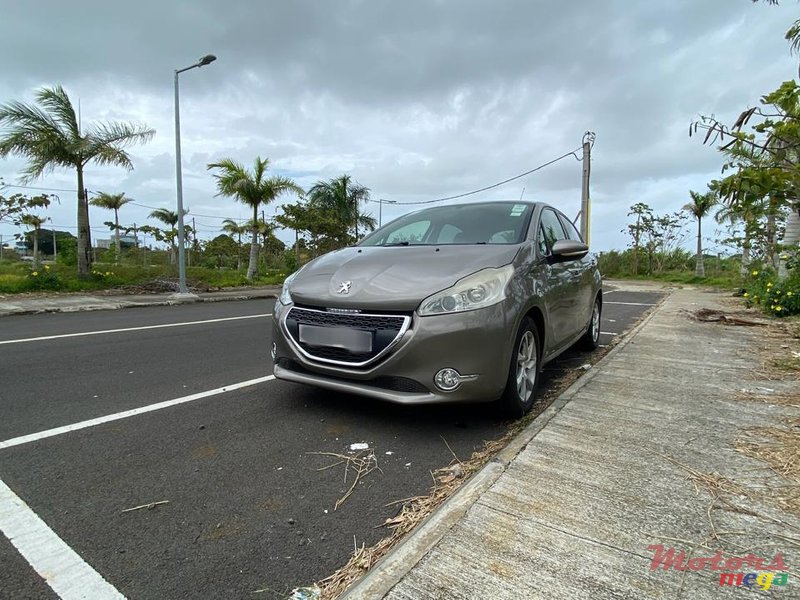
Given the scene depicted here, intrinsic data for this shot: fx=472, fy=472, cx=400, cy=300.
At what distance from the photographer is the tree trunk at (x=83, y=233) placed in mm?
12430

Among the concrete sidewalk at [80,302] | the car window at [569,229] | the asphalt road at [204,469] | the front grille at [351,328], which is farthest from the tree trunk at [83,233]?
the car window at [569,229]

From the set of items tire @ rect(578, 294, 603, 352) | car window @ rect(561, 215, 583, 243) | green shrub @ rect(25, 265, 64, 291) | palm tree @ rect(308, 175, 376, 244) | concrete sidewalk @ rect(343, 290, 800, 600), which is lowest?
concrete sidewalk @ rect(343, 290, 800, 600)

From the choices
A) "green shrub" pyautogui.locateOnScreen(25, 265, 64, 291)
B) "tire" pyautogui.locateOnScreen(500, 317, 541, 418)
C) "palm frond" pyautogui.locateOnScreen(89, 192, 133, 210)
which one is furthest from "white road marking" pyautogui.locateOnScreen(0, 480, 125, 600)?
"palm frond" pyautogui.locateOnScreen(89, 192, 133, 210)

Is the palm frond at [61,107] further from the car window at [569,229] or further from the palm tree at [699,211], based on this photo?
the palm tree at [699,211]

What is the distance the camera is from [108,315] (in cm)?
881

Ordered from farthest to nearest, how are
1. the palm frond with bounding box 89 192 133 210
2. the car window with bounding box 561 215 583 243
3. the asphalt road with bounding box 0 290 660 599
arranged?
1. the palm frond with bounding box 89 192 133 210
2. the car window with bounding box 561 215 583 243
3. the asphalt road with bounding box 0 290 660 599

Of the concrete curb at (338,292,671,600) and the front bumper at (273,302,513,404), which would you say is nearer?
the concrete curb at (338,292,671,600)

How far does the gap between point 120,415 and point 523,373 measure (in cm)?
278

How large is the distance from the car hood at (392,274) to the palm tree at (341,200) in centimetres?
1861

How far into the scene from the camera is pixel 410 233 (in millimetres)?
4184

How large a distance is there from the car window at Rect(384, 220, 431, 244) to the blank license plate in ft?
4.48

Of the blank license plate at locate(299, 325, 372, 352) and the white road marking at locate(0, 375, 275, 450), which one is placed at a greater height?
the blank license plate at locate(299, 325, 372, 352)

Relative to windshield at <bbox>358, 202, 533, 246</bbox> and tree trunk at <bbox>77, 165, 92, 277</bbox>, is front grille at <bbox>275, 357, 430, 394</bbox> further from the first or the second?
tree trunk at <bbox>77, 165, 92, 277</bbox>

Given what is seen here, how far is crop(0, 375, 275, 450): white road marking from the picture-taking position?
2814 mm
